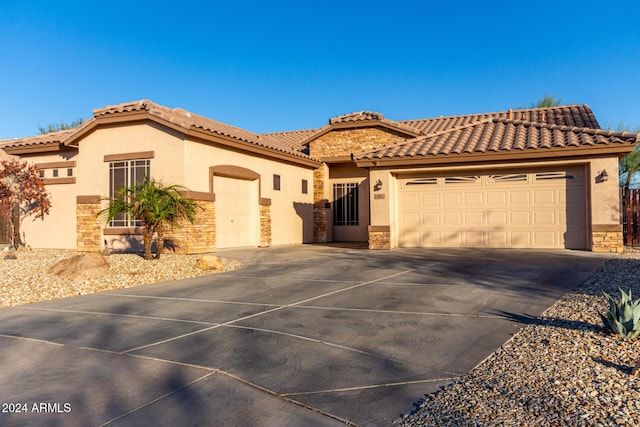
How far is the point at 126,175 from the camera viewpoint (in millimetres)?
16281

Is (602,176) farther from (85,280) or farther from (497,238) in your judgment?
(85,280)

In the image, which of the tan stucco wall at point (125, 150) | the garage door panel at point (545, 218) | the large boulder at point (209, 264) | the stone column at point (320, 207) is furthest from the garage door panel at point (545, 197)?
the tan stucco wall at point (125, 150)

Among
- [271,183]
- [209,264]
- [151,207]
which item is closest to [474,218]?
[271,183]

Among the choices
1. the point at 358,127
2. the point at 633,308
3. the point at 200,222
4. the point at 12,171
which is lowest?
the point at 633,308

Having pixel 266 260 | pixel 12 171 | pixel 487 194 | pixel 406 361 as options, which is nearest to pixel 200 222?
pixel 266 260

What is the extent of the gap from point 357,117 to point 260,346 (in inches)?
680

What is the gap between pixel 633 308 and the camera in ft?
17.6

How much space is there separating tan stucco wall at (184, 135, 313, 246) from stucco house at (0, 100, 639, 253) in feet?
0.19

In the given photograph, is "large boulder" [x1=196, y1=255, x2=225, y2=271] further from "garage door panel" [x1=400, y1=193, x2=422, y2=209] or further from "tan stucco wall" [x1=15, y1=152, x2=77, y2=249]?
"tan stucco wall" [x1=15, y1=152, x2=77, y2=249]

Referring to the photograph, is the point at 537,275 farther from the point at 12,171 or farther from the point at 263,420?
the point at 12,171

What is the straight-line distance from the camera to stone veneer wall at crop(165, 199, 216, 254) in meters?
14.8

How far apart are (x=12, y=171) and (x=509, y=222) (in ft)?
55.6

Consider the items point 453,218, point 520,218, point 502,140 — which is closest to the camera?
point 520,218

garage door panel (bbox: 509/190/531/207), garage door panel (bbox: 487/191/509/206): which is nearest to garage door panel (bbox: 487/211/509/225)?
garage door panel (bbox: 487/191/509/206)
